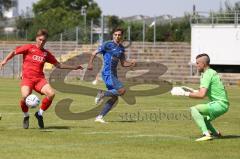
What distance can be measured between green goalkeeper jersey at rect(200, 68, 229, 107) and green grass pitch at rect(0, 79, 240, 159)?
31.6 inches

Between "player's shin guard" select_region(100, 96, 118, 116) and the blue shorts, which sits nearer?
"player's shin guard" select_region(100, 96, 118, 116)

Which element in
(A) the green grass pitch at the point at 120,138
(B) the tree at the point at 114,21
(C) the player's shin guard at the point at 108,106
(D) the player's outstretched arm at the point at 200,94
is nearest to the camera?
(A) the green grass pitch at the point at 120,138

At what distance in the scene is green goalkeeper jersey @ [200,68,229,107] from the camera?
13.4 metres

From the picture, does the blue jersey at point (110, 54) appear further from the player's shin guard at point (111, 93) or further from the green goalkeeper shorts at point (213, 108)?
the green goalkeeper shorts at point (213, 108)

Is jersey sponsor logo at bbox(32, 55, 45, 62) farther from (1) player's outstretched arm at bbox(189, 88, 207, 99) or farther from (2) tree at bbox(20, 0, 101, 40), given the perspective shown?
(2) tree at bbox(20, 0, 101, 40)

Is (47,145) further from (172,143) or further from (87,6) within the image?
(87,6)

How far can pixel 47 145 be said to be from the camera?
12453mm

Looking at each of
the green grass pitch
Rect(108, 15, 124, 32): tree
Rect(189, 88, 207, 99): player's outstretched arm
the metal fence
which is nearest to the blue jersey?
the green grass pitch

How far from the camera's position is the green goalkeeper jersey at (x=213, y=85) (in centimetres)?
1338

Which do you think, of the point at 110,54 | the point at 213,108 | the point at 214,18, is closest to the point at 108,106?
the point at 110,54

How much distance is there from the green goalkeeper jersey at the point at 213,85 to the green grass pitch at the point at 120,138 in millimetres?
802

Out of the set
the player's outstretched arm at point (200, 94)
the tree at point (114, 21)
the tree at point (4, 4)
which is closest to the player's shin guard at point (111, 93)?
the player's outstretched arm at point (200, 94)

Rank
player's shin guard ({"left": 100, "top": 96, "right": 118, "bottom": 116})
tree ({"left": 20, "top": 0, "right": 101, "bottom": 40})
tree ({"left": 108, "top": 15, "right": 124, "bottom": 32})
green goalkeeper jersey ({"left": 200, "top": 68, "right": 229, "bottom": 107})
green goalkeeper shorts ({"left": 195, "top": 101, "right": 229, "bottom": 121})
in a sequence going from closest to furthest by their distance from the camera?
green goalkeeper jersey ({"left": 200, "top": 68, "right": 229, "bottom": 107}), green goalkeeper shorts ({"left": 195, "top": 101, "right": 229, "bottom": 121}), player's shin guard ({"left": 100, "top": 96, "right": 118, "bottom": 116}), tree ({"left": 108, "top": 15, "right": 124, "bottom": 32}), tree ({"left": 20, "top": 0, "right": 101, "bottom": 40})

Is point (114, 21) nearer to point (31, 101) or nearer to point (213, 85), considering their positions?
point (31, 101)
